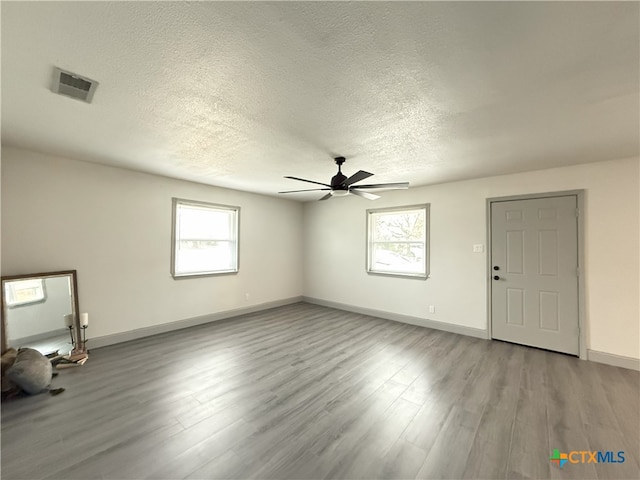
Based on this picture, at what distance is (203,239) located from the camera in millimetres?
4840

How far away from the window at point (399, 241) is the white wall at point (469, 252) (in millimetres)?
149

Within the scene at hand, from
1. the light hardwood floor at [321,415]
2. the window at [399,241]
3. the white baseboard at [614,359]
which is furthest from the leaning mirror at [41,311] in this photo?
the white baseboard at [614,359]

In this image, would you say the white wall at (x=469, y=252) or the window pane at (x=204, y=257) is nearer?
the white wall at (x=469, y=252)

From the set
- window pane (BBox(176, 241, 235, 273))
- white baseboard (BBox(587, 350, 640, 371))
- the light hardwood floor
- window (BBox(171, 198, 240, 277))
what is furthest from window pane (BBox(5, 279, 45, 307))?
white baseboard (BBox(587, 350, 640, 371))

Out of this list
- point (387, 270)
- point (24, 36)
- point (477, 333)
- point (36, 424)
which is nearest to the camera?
point (24, 36)

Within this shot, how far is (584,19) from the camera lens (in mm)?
1237

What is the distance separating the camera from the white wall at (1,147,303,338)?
3.09 meters

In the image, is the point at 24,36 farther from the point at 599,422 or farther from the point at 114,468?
the point at 599,422

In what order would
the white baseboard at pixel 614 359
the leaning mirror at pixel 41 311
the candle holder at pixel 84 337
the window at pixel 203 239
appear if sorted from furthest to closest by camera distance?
the window at pixel 203 239
the candle holder at pixel 84 337
the white baseboard at pixel 614 359
the leaning mirror at pixel 41 311

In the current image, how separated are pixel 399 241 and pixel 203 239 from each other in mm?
3804

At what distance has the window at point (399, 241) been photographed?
4793 millimetres

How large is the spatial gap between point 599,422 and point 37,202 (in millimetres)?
6230

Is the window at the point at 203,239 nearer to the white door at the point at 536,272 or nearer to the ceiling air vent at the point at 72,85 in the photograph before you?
the ceiling air vent at the point at 72,85

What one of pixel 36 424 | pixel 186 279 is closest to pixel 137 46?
pixel 36 424
